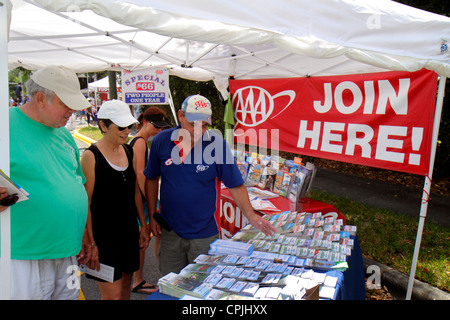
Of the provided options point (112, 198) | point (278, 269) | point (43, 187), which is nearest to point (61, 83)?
point (43, 187)

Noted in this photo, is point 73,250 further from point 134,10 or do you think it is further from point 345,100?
point 345,100

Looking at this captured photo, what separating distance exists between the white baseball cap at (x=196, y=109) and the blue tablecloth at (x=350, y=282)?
1.16 m

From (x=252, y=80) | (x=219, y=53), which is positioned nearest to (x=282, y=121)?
(x=252, y=80)

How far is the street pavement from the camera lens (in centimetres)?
316

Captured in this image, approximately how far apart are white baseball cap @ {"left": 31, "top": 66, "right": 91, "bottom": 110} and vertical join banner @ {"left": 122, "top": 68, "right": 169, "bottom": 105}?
11.4ft

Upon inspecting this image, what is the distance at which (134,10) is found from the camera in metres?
1.60

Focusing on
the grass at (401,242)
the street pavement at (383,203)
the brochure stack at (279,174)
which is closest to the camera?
the street pavement at (383,203)

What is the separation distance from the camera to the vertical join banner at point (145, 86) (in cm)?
504

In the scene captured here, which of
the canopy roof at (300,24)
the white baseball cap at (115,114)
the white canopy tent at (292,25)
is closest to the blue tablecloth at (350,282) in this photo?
the white canopy tent at (292,25)

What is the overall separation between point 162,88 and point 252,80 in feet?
4.92

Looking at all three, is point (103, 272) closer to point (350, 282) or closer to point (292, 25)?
point (350, 282)

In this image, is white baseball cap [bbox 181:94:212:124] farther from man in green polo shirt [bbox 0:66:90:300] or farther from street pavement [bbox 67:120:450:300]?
street pavement [bbox 67:120:450:300]

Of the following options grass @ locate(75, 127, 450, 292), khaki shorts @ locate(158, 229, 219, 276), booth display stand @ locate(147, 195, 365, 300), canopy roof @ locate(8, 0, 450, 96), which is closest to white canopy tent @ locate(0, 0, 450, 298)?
canopy roof @ locate(8, 0, 450, 96)

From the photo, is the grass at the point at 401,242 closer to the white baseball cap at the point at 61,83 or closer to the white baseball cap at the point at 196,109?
the white baseball cap at the point at 196,109
